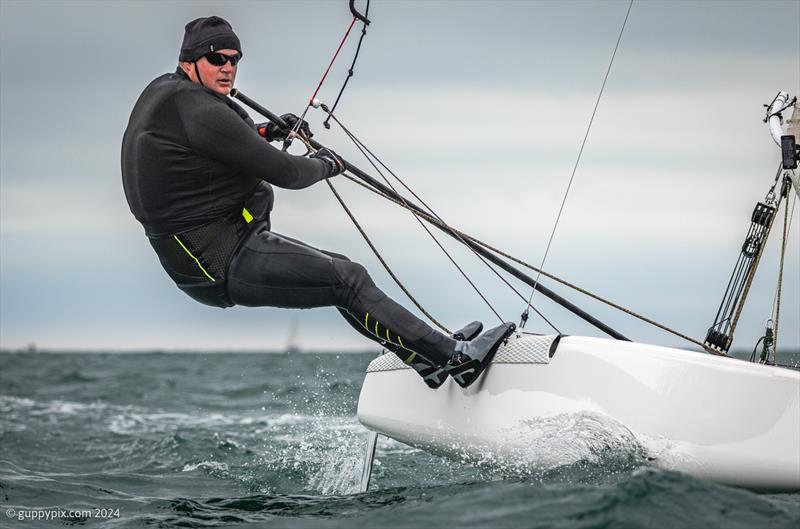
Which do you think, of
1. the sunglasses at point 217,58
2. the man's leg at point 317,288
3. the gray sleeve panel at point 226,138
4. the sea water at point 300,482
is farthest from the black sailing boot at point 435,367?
the sunglasses at point 217,58

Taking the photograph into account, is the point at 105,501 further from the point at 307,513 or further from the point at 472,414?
the point at 472,414

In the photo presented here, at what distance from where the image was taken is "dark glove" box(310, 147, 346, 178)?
4445mm

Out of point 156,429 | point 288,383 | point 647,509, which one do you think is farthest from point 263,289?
point 288,383

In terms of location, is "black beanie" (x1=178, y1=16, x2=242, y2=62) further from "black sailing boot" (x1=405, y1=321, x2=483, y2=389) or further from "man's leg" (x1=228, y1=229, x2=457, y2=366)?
"black sailing boot" (x1=405, y1=321, x2=483, y2=389)

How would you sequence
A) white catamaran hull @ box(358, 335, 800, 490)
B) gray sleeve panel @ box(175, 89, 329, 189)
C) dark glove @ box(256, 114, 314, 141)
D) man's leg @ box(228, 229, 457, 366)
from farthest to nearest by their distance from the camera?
dark glove @ box(256, 114, 314, 141) < man's leg @ box(228, 229, 457, 366) < gray sleeve panel @ box(175, 89, 329, 189) < white catamaran hull @ box(358, 335, 800, 490)

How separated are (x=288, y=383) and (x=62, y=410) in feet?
16.6

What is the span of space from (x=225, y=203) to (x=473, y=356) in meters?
1.28

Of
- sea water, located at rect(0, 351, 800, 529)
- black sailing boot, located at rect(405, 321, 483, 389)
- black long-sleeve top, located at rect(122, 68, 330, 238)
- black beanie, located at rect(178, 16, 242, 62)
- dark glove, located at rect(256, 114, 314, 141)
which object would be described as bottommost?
sea water, located at rect(0, 351, 800, 529)

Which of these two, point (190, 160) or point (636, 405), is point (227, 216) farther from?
point (636, 405)

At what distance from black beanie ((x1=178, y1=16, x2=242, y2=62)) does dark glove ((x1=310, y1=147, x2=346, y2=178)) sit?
60cm

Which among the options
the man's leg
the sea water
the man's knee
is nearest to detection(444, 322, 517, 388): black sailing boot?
the man's leg

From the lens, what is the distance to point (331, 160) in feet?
14.7

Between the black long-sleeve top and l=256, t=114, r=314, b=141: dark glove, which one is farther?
l=256, t=114, r=314, b=141: dark glove

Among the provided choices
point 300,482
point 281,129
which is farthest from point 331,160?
point 300,482
